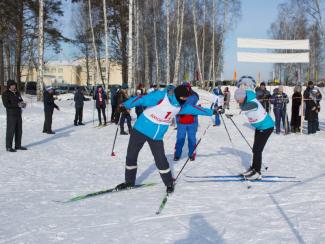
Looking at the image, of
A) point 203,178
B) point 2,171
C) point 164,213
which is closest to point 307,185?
point 203,178

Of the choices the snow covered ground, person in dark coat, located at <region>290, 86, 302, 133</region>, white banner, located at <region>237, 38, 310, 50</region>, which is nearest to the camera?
the snow covered ground

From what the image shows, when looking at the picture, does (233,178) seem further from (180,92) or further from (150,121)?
(180,92)

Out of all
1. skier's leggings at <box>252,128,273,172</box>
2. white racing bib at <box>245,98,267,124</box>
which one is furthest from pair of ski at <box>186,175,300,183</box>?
white racing bib at <box>245,98,267,124</box>

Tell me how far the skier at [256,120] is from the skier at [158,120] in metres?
0.78

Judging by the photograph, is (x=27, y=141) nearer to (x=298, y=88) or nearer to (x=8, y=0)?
(x=298, y=88)

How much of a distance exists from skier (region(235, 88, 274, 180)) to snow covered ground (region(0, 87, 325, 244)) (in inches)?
13.9

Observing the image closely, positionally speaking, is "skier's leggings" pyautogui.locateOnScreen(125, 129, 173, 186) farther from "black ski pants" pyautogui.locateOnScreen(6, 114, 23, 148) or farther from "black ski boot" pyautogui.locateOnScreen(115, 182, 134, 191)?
"black ski pants" pyautogui.locateOnScreen(6, 114, 23, 148)

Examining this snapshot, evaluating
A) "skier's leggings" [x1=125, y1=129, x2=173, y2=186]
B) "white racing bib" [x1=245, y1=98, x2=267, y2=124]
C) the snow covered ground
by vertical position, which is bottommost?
the snow covered ground

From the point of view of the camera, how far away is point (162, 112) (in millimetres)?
5039

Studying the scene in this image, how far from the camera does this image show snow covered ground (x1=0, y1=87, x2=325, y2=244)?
3.86 m

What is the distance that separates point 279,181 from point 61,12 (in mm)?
23708

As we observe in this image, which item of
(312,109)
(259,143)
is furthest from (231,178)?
(312,109)

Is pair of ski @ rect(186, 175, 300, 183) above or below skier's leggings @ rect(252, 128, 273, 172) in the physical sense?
below

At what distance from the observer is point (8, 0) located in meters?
23.1
